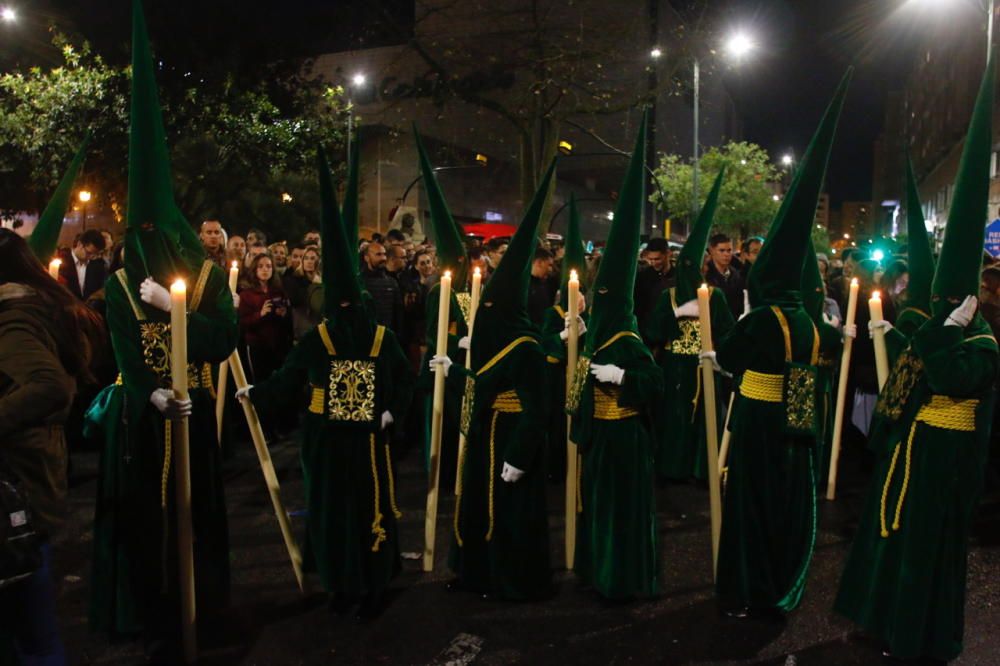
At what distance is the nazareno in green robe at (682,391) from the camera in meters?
8.15

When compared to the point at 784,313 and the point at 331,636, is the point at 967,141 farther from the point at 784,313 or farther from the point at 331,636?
the point at 331,636

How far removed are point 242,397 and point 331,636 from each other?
1.43 m

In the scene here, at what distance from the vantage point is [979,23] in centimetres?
4781

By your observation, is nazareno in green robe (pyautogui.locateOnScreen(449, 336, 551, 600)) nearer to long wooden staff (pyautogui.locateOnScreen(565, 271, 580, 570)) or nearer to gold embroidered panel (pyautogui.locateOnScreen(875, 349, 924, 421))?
long wooden staff (pyautogui.locateOnScreen(565, 271, 580, 570))

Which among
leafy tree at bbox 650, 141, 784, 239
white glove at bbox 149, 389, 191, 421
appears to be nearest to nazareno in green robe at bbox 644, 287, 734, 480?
white glove at bbox 149, 389, 191, 421

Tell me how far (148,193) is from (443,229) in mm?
2627

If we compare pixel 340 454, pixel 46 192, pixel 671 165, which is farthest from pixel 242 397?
pixel 671 165

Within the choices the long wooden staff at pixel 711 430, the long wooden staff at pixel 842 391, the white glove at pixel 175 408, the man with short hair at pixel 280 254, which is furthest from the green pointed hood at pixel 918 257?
the man with short hair at pixel 280 254

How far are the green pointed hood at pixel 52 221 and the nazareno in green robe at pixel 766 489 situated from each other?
3.85 meters

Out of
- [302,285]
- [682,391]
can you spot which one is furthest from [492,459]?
[302,285]

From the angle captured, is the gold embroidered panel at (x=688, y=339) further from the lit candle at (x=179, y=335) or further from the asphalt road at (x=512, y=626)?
the lit candle at (x=179, y=335)

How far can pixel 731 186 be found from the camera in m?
44.7

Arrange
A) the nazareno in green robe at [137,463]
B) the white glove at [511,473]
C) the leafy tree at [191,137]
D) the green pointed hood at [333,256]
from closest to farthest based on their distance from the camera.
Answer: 1. the nazareno in green robe at [137,463]
2. the green pointed hood at [333,256]
3. the white glove at [511,473]
4. the leafy tree at [191,137]

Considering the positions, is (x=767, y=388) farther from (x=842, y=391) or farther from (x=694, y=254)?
(x=694, y=254)
